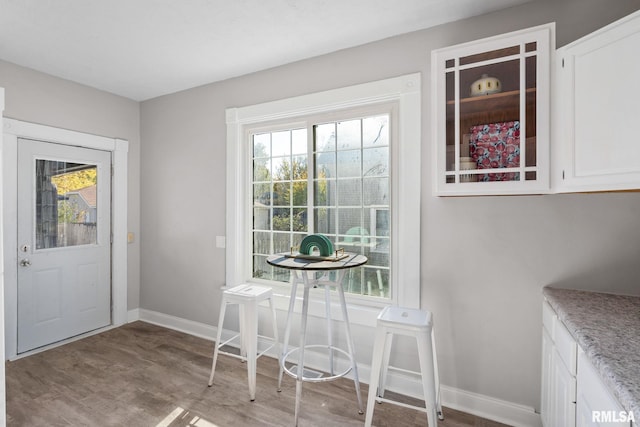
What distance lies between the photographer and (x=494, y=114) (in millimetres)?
1820

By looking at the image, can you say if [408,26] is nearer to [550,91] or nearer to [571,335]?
[550,91]

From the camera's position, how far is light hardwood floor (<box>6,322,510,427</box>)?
81.6 inches

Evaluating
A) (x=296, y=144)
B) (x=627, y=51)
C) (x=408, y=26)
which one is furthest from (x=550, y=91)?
(x=296, y=144)

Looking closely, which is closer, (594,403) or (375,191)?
(594,403)

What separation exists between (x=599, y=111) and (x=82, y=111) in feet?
13.6

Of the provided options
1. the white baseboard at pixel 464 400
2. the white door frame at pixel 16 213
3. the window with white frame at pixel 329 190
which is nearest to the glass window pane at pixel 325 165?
the window with white frame at pixel 329 190

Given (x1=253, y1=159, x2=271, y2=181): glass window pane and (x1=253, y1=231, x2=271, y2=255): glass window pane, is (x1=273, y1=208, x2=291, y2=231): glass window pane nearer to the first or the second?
(x1=253, y1=231, x2=271, y2=255): glass window pane

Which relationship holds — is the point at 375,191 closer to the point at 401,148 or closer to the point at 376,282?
the point at 401,148

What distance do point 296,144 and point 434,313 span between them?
177cm

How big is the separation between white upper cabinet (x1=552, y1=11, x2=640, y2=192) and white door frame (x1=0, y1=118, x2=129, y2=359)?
12.0 ft

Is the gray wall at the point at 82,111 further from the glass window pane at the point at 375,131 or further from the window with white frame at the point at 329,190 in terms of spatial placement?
the glass window pane at the point at 375,131

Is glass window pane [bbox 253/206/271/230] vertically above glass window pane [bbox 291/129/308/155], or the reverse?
glass window pane [bbox 291/129/308/155]

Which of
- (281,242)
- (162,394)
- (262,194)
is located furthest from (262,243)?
(162,394)

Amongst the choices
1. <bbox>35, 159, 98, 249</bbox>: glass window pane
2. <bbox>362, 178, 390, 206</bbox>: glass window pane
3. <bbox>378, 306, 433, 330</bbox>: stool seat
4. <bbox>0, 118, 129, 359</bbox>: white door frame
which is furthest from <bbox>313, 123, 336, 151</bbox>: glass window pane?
<bbox>35, 159, 98, 249</bbox>: glass window pane
